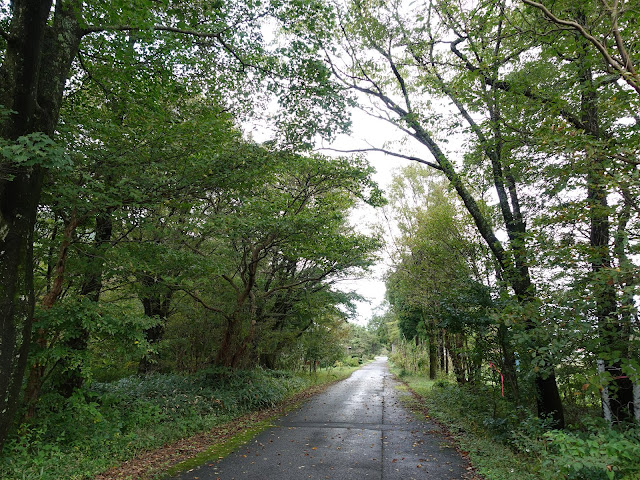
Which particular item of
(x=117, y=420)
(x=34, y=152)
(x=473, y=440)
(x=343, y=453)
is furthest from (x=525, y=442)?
(x=34, y=152)

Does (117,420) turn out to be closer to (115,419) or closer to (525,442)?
(115,419)

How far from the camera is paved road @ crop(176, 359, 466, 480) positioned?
17.9 ft

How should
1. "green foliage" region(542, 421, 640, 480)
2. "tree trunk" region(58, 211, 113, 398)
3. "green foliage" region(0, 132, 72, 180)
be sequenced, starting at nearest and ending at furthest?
"green foliage" region(0, 132, 72, 180), "green foliage" region(542, 421, 640, 480), "tree trunk" region(58, 211, 113, 398)

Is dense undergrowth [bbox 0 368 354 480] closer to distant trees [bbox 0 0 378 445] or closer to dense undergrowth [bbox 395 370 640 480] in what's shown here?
distant trees [bbox 0 0 378 445]

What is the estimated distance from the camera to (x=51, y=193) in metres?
5.60

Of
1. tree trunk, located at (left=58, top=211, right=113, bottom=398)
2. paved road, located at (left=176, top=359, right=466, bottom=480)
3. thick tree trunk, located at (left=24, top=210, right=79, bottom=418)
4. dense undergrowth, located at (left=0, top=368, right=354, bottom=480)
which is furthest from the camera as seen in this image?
tree trunk, located at (left=58, top=211, right=113, bottom=398)

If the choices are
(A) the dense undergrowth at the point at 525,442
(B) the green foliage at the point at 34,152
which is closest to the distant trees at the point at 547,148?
(A) the dense undergrowth at the point at 525,442

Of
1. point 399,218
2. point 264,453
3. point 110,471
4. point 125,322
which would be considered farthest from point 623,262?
point 399,218

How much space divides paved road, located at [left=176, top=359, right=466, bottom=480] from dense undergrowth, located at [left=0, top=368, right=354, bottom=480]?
4.66 ft

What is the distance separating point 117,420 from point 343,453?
4.29 meters

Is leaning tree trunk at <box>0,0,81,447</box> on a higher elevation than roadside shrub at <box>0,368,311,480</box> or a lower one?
higher

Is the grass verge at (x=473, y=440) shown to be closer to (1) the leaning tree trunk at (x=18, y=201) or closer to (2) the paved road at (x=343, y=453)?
(2) the paved road at (x=343, y=453)

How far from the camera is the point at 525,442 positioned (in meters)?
5.86

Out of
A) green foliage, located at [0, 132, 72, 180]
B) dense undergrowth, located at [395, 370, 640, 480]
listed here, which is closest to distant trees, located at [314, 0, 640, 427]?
dense undergrowth, located at [395, 370, 640, 480]
